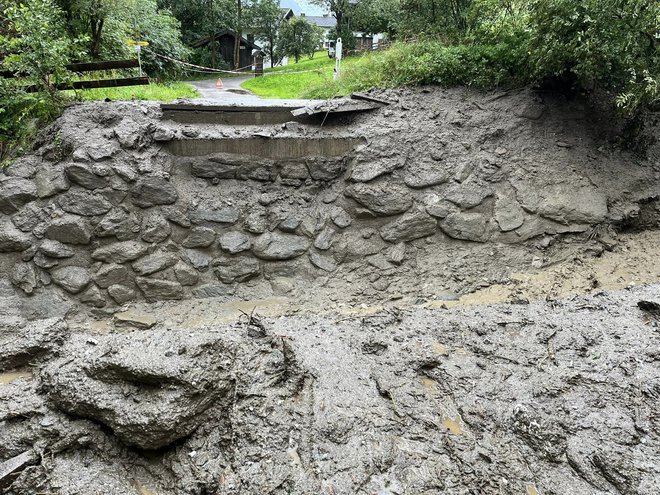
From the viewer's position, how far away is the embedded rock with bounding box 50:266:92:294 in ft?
16.4

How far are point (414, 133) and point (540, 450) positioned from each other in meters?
3.95

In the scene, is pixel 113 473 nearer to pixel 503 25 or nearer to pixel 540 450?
pixel 540 450

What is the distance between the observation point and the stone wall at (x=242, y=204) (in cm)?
506

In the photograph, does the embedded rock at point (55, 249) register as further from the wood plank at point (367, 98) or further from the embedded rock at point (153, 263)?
the wood plank at point (367, 98)

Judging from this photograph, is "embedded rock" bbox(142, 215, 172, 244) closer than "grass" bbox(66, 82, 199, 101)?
Yes

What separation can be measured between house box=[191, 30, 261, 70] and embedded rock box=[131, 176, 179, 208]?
22096 mm

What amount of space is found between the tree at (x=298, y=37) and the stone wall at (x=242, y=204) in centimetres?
2316

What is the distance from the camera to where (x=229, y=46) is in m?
27.5

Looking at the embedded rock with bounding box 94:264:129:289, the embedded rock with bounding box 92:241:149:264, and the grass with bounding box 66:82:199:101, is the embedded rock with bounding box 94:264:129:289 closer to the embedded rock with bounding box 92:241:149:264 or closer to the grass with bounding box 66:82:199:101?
the embedded rock with bounding box 92:241:149:264

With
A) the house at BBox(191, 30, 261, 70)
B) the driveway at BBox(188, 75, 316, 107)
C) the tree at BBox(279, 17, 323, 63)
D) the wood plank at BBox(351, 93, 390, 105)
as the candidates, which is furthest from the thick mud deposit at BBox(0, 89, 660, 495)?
the tree at BBox(279, 17, 323, 63)

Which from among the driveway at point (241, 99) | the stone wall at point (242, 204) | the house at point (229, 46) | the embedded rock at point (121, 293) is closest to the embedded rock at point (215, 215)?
the stone wall at point (242, 204)

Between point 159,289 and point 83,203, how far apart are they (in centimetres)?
128

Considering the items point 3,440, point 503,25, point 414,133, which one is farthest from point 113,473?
point 503,25

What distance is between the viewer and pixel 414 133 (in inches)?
224
